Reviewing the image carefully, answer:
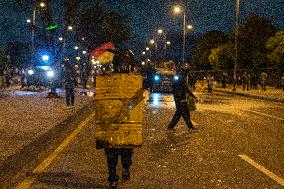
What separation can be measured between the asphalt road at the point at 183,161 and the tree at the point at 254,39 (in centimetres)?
4757

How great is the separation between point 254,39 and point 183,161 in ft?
182

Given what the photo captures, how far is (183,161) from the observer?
10.0 metres

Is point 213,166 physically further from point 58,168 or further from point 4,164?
point 4,164

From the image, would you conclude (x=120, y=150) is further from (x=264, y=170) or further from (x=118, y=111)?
(x=264, y=170)

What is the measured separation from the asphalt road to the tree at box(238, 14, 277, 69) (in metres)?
47.6

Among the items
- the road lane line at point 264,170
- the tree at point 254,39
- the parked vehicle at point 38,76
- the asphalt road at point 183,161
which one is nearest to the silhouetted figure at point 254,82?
the tree at point 254,39

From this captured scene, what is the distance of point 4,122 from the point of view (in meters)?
15.9

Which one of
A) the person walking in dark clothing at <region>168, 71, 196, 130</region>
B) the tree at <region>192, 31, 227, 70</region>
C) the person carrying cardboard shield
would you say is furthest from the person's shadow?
the tree at <region>192, 31, 227, 70</region>

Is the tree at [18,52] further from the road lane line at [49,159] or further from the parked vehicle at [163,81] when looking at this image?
Result: the road lane line at [49,159]

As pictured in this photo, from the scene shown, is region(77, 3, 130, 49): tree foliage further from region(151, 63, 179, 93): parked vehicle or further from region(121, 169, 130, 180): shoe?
region(121, 169, 130, 180): shoe

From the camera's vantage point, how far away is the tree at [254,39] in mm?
62562

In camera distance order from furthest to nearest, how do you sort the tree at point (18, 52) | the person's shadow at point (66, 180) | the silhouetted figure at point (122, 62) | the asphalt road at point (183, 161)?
the tree at point (18, 52), the asphalt road at point (183, 161), the person's shadow at point (66, 180), the silhouetted figure at point (122, 62)

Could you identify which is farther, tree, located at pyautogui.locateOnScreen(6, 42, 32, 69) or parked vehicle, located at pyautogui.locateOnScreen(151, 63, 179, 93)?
tree, located at pyautogui.locateOnScreen(6, 42, 32, 69)

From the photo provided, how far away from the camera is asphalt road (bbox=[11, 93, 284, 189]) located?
806 centimetres
